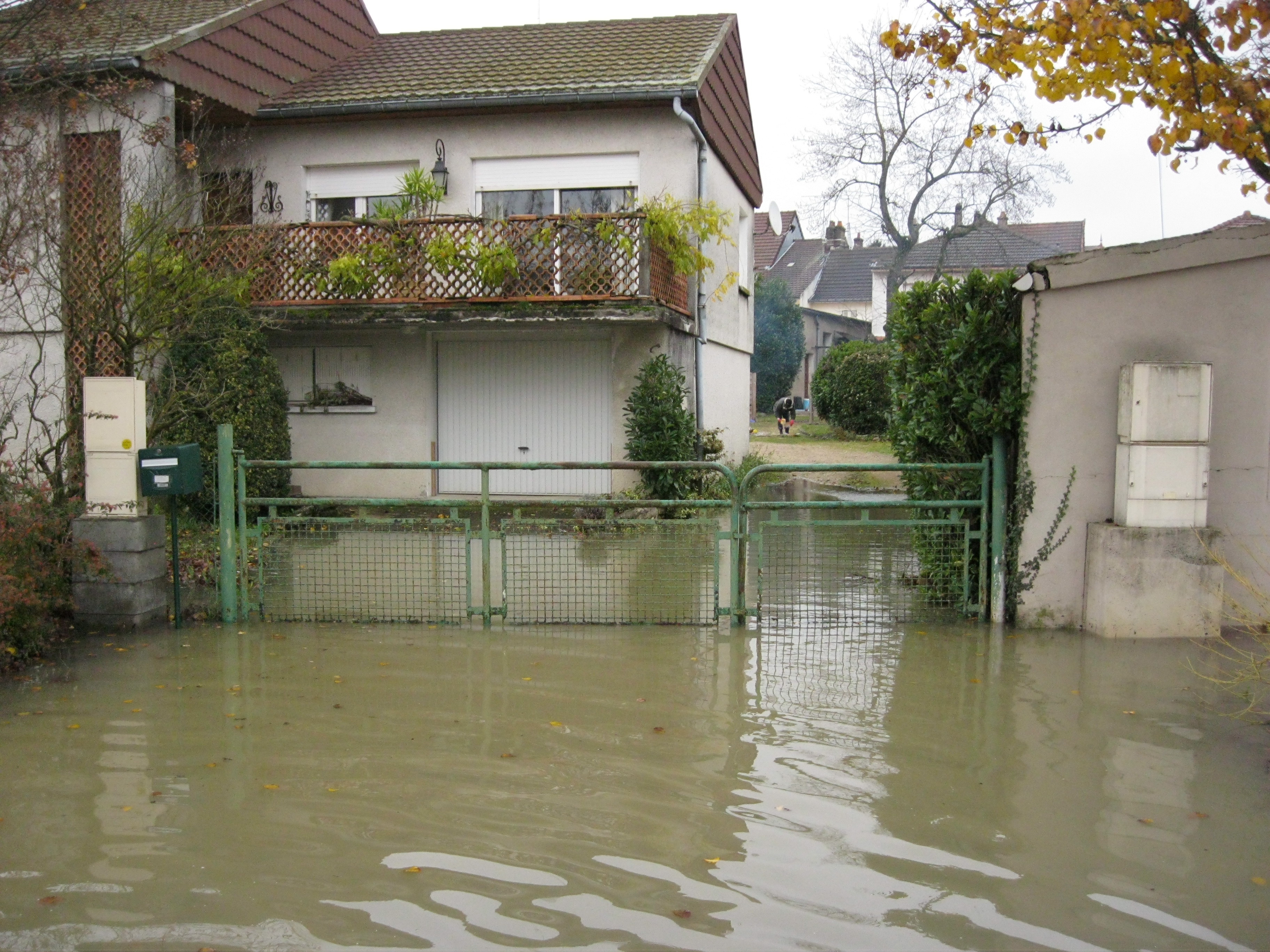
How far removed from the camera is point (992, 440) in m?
8.17

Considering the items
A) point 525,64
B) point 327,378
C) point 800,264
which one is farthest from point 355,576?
point 800,264

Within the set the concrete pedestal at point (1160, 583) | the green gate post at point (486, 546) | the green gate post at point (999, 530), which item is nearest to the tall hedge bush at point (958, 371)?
the green gate post at point (999, 530)

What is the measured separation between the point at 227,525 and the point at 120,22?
558 cm

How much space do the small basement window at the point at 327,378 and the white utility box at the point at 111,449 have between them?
7.92 m

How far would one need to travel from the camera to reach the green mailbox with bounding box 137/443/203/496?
7.91 metres

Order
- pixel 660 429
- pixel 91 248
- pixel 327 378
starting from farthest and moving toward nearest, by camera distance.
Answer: pixel 327 378
pixel 660 429
pixel 91 248

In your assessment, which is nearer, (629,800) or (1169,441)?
(629,800)

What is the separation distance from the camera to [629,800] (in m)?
4.94

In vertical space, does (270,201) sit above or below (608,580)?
above

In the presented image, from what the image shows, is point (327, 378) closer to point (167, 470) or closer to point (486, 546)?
point (167, 470)

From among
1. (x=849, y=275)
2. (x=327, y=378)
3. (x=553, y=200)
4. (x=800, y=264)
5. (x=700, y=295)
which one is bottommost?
(x=327, y=378)

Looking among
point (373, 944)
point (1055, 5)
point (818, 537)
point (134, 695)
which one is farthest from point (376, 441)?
point (373, 944)

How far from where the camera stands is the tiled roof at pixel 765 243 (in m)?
52.8

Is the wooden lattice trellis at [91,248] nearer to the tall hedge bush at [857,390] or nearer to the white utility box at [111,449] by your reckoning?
the white utility box at [111,449]
